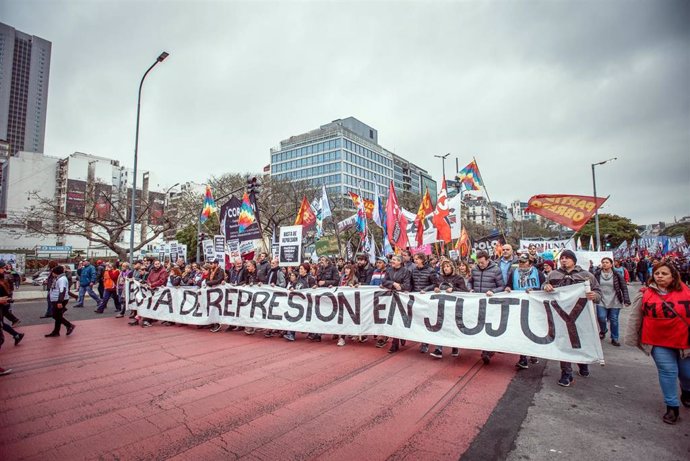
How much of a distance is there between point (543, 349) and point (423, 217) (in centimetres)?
820

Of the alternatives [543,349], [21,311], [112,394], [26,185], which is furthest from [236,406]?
[26,185]

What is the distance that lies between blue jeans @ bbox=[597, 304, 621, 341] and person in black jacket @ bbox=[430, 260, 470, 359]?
353 centimetres

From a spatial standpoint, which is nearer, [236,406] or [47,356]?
[236,406]

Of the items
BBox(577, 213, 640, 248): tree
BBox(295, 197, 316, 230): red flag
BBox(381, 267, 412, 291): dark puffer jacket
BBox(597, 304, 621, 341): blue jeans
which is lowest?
BBox(597, 304, 621, 341): blue jeans

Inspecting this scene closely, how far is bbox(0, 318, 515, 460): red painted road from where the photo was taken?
3.28 meters

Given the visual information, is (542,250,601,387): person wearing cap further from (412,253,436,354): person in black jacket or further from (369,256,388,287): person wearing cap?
(369,256,388,287): person wearing cap

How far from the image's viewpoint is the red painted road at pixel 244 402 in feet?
10.8

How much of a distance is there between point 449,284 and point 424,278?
1.72 ft

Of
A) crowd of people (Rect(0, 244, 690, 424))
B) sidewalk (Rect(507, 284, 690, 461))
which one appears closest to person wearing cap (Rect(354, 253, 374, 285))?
crowd of people (Rect(0, 244, 690, 424))

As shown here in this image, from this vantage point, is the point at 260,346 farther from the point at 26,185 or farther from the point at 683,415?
the point at 26,185

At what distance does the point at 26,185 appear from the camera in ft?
202

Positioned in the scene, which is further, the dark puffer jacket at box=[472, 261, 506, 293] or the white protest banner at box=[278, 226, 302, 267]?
the white protest banner at box=[278, 226, 302, 267]

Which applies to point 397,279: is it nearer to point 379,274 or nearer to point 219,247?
point 379,274

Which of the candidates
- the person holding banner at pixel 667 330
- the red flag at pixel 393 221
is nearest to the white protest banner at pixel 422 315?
the person holding banner at pixel 667 330
